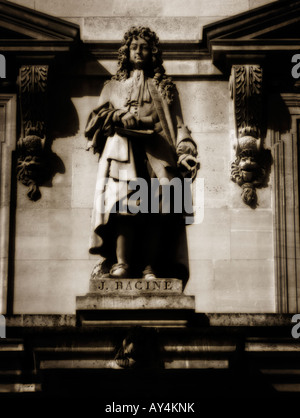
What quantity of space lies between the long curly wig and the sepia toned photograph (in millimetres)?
21

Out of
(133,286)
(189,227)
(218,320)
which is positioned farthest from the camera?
(189,227)

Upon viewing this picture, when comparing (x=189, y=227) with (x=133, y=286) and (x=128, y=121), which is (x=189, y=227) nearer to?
(x=133, y=286)

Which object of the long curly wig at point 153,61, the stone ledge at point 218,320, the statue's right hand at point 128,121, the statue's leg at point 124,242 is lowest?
the stone ledge at point 218,320

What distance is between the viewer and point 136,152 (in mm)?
20297

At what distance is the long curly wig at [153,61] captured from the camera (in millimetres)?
20609

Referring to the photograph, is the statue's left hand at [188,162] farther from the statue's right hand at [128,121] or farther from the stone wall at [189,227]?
the statue's right hand at [128,121]

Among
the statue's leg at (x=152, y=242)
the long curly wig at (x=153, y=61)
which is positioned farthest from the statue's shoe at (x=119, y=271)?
the long curly wig at (x=153, y=61)

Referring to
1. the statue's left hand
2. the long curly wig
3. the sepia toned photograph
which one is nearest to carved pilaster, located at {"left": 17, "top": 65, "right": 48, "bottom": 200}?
the sepia toned photograph

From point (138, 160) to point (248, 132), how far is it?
157 centimetres

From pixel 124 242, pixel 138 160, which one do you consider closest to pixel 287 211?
pixel 138 160

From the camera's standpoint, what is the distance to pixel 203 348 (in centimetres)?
1889

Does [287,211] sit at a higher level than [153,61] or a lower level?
lower

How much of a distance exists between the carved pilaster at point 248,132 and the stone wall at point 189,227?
156mm
